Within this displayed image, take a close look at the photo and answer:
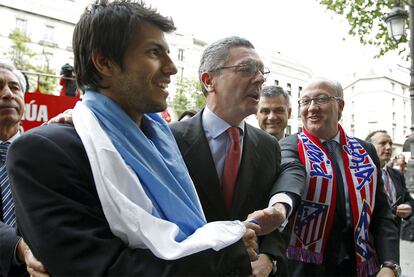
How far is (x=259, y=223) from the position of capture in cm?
157

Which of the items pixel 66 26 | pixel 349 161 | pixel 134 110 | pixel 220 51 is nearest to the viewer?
pixel 134 110

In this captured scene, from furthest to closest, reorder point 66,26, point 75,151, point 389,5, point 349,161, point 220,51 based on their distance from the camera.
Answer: point 66,26
point 389,5
point 349,161
point 220,51
point 75,151

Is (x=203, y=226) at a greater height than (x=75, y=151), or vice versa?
(x=75, y=151)

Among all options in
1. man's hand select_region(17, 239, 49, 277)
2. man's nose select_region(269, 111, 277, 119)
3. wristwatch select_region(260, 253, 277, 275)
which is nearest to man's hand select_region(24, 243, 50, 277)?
man's hand select_region(17, 239, 49, 277)

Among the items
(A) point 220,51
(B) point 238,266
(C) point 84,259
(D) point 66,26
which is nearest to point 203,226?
(B) point 238,266

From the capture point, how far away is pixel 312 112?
2.47 m

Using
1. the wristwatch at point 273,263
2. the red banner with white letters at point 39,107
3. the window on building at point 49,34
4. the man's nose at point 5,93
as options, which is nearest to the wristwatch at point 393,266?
the wristwatch at point 273,263

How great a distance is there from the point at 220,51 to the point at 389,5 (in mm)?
10361

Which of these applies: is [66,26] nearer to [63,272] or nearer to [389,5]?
[389,5]

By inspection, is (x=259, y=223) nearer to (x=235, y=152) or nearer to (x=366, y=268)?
(x=235, y=152)

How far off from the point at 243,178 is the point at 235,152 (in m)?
0.16

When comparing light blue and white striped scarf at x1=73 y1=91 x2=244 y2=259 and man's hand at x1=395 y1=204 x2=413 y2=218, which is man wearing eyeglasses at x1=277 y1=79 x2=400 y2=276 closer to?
man's hand at x1=395 y1=204 x2=413 y2=218

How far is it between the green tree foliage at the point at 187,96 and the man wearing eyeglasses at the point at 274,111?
87.4 ft

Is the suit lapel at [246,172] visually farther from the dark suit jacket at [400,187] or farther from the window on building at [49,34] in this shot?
the window on building at [49,34]
